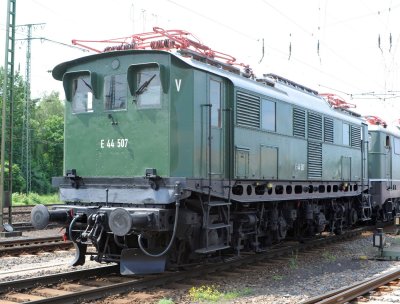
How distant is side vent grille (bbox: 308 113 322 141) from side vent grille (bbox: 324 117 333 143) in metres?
0.46

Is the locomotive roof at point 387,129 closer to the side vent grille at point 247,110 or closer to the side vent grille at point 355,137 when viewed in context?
the side vent grille at point 355,137

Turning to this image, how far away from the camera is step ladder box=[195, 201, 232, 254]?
31.2ft

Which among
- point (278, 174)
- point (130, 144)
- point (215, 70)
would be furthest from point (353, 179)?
point (130, 144)

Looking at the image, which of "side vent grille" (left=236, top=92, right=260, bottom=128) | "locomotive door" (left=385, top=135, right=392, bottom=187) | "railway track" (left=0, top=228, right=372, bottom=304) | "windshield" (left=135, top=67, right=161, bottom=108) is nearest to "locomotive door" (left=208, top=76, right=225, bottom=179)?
"side vent grille" (left=236, top=92, right=260, bottom=128)

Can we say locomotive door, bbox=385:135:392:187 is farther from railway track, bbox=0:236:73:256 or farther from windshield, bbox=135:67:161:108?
windshield, bbox=135:67:161:108

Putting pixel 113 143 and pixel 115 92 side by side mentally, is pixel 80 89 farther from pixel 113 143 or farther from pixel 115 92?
pixel 113 143

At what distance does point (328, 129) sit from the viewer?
1554 centimetres

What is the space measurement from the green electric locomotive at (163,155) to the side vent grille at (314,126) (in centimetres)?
226

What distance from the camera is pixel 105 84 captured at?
10266mm

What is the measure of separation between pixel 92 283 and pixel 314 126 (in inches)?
311

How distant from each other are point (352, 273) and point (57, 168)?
54393 millimetres

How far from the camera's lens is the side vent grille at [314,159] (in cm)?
1411

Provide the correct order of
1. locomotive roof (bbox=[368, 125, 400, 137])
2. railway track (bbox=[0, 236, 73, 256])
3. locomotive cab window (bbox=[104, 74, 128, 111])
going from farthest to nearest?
locomotive roof (bbox=[368, 125, 400, 137]) < railway track (bbox=[0, 236, 73, 256]) < locomotive cab window (bbox=[104, 74, 128, 111])

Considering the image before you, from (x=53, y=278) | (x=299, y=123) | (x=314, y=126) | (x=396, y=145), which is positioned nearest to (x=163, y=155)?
(x=53, y=278)
